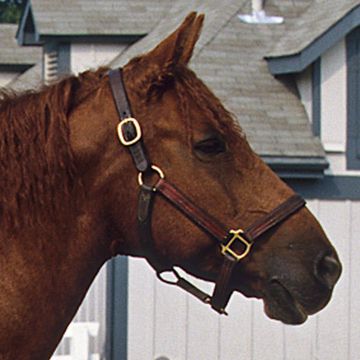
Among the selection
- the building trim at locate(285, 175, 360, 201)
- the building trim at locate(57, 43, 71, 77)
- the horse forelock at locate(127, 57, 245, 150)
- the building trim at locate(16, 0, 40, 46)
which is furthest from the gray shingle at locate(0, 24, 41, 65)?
the horse forelock at locate(127, 57, 245, 150)

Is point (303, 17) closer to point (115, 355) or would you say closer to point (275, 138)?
point (275, 138)

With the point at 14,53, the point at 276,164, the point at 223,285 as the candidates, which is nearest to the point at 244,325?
the point at 276,164

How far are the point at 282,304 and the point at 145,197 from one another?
44cm

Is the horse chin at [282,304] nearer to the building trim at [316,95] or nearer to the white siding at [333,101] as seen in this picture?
the white siding at [333,101]

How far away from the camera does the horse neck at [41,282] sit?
2.45m

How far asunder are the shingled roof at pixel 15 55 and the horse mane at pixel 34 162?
50.2ft

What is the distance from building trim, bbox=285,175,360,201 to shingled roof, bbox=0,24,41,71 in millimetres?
10188

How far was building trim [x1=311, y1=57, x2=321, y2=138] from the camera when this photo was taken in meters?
8.77

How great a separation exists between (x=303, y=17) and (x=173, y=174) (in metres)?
8.08

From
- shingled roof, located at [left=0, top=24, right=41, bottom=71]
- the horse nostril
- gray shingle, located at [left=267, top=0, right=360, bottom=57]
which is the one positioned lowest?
the horse nostril

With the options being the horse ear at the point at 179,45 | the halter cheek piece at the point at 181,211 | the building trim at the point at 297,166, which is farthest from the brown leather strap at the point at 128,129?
the building trim at the point at 297,166

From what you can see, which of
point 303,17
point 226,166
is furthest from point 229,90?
point 226,166

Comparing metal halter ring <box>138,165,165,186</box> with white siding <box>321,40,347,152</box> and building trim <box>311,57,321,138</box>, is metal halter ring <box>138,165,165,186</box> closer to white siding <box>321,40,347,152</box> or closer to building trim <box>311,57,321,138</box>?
white siding <box>321,40,347,152</box>

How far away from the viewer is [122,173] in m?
2.56
